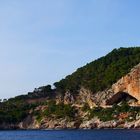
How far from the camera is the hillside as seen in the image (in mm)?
125250

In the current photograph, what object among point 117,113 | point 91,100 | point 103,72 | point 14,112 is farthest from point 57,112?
point 117,113

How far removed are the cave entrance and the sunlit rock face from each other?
30 centimetres

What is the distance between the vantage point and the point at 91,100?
140 metres

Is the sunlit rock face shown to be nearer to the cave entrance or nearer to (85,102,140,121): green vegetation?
the cave entrance

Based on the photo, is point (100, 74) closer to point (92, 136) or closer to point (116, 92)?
point (116, 92)

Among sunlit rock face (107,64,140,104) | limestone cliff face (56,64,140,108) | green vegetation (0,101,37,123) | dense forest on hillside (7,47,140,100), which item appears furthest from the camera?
green vegetation (0,101,37,123)

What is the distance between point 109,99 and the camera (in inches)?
5246

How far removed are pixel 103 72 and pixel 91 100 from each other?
1259 centimetres

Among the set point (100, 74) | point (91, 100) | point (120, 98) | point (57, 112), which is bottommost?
point (57, 112)

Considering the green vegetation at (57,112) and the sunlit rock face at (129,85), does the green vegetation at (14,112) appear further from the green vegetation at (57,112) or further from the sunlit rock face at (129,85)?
the sunlit rock face at (129,85)

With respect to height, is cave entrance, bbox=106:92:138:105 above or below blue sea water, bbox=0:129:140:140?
above

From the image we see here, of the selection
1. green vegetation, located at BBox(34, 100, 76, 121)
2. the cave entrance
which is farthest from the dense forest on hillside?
green vegetation, located at BBox(34, 100, 76, 121)

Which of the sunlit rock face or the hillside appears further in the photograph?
the sunlit rock face

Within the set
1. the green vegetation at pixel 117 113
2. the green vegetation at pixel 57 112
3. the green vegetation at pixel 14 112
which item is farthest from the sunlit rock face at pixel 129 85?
the green vegetation at pixel 14 112
